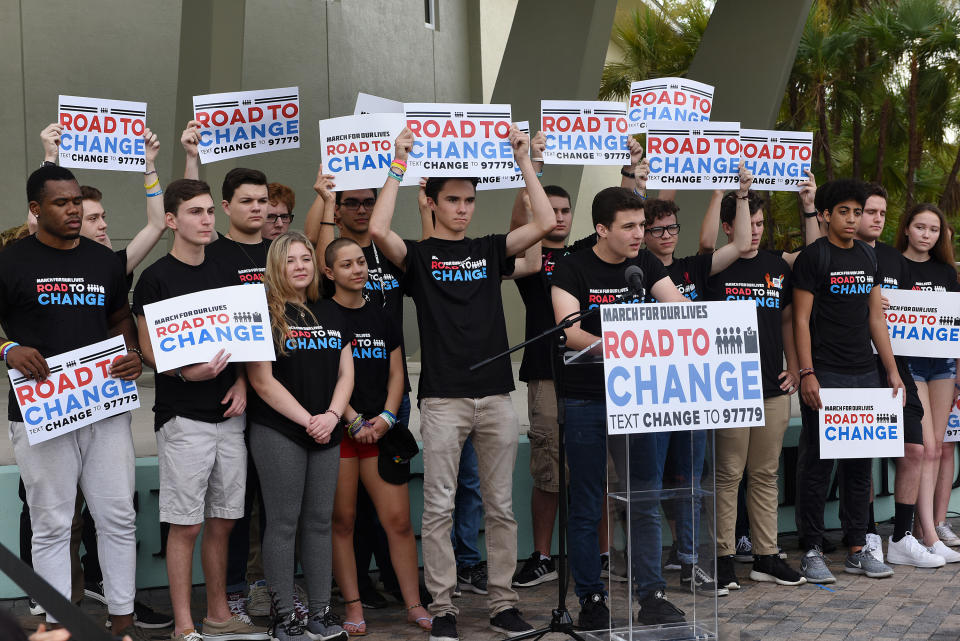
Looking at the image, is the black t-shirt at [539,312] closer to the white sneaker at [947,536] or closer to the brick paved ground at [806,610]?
the brick paved ground at [806,610]

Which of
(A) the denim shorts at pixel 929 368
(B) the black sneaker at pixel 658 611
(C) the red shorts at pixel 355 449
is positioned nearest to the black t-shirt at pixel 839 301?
(A) the denim shorts at pixel 929 368

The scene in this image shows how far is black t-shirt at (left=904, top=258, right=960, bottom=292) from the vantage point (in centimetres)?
679

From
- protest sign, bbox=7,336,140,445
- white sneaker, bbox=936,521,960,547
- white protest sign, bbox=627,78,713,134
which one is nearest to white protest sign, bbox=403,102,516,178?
white protest sign, bbox=627,78,713,134

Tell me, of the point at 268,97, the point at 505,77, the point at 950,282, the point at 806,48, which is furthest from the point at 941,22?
the point at 268,97

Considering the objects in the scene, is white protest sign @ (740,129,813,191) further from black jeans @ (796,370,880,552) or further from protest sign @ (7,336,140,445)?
protest sign @ (7,336,140,445)

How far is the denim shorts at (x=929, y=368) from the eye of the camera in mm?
6750

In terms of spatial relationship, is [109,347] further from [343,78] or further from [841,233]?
[343,78]

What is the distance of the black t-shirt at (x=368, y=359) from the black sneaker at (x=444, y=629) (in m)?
1.11

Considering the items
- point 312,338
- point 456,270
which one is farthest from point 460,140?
point 312,338

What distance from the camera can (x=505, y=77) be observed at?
34.9ft

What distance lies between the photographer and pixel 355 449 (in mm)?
5387

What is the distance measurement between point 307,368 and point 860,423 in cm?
340

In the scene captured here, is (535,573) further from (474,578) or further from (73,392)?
(73,392)

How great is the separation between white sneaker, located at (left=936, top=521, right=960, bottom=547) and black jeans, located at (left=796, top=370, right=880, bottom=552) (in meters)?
0.87
